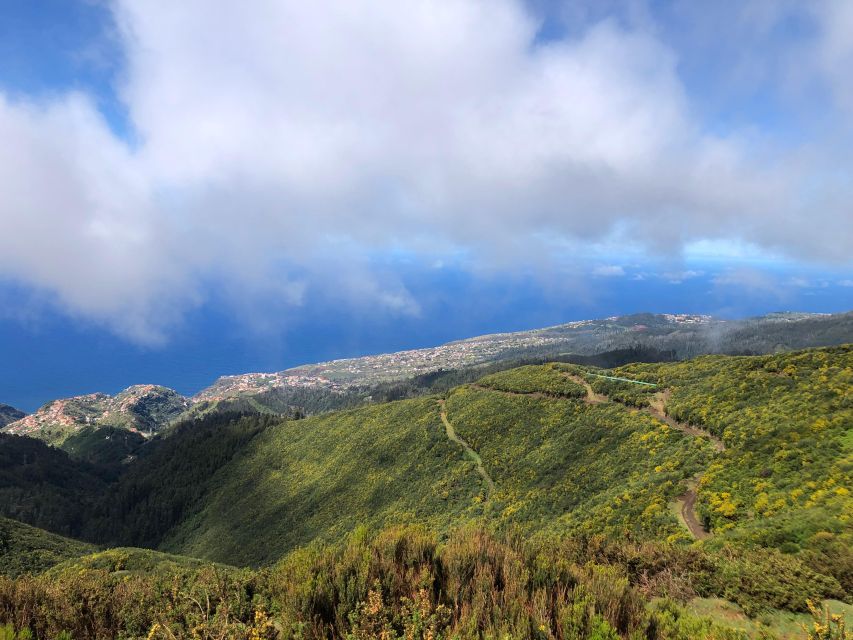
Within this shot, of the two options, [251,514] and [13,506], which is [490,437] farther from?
[13,506]

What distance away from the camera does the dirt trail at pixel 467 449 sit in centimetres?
3901

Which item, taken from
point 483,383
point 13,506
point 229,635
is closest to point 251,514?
point 483,383

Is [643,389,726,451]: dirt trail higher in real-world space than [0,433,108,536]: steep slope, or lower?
lower

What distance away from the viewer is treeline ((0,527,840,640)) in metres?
6.08

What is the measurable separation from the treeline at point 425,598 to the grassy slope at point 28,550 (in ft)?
126

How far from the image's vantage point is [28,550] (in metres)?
39.1

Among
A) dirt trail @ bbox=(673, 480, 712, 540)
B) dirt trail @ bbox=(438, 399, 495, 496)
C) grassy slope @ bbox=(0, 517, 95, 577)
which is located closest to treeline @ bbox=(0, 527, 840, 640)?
dirt trail @ bbox=(673, 480, 712, 540)

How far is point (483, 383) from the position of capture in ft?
229

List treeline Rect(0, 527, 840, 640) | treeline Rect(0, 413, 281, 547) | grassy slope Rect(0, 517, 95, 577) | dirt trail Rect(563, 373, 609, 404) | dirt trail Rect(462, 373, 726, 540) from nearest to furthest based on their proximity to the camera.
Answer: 1. treeline Rect(0, 527, 840, 640)
2. dirt trail Rect(462, 373, 726, 540)
3. grassy slope Rect(0, 517, 95, 577)
4. dirt trail Rect(563, 373, 609, 404)
5. treeline Rect(0, 413, 281, 547)

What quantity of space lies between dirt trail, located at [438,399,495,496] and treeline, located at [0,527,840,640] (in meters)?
28.9

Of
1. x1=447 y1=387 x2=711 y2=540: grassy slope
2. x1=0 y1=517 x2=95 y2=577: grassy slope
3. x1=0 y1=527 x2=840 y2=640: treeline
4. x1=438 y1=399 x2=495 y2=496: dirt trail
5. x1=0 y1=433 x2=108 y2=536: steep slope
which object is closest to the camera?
x1=0 y1=527 x2=840 y2=640: treeline

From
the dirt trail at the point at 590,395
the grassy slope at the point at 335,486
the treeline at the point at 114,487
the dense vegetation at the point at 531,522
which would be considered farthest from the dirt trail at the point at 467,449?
the treeline at the point at 114,487

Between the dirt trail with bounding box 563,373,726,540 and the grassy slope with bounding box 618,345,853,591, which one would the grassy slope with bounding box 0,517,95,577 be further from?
the grassy slope with bounding box 618,345,853,591

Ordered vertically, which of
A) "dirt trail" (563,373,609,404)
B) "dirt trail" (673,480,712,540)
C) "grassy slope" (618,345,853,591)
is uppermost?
"dirt trail" (563,373,609,404)
